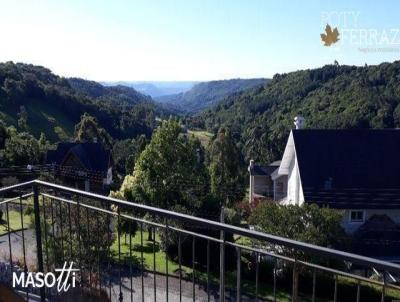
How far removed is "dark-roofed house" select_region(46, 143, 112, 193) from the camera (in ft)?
102

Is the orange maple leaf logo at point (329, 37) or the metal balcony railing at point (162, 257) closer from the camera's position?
the metal balcony railing at point (162, 257)

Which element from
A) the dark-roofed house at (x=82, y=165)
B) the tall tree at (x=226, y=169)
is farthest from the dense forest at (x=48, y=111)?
the tall tree at (x=226, y=169)

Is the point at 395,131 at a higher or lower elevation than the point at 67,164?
higher

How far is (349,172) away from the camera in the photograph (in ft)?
64.4

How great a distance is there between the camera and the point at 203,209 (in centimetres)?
1745

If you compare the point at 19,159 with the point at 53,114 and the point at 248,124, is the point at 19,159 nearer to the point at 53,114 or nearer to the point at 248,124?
the point at 53,114

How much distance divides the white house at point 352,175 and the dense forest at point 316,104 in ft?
104

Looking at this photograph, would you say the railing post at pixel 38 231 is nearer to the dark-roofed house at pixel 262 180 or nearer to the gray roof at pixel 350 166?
the gray roof at pixel 350 166

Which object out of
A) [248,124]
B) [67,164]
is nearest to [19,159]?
[67,164]

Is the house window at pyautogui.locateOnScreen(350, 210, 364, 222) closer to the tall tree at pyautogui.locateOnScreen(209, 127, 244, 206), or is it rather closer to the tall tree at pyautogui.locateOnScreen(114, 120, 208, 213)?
the tall tree at pyautogui.locateOnScreen(114, 120, 208, 213)

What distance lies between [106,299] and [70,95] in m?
71.7

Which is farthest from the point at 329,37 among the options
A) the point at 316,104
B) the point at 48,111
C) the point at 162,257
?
the point at 48,111

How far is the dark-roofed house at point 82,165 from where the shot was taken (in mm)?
31094

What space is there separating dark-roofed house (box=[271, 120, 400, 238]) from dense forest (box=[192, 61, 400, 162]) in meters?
31.8
